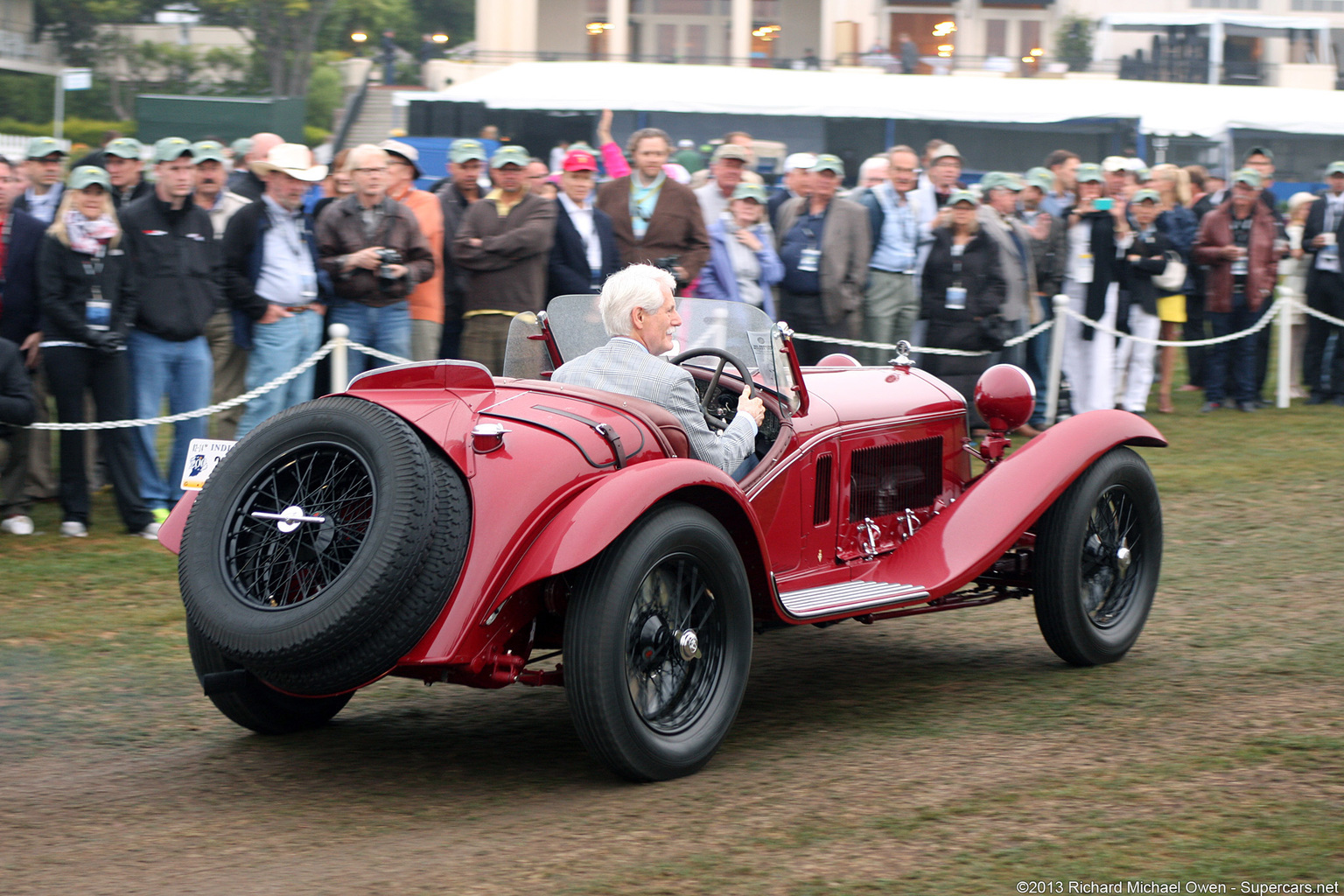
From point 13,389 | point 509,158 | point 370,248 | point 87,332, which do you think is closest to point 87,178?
point 87,332

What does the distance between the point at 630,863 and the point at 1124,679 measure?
2.63 metres

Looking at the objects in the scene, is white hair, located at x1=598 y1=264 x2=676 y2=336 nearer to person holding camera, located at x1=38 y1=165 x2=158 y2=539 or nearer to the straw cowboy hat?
person holding camera, located at x1=38 y1=165 x2=158 y2=539

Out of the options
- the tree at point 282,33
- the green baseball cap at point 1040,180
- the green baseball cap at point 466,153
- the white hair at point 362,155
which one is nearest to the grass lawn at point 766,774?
the white hair at point 362,155

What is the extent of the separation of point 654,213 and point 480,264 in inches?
49.1

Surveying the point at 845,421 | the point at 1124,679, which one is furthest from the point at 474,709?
the point at 1124,679

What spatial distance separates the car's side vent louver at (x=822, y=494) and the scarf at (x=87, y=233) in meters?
4.42

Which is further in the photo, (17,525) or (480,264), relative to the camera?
(480,264)

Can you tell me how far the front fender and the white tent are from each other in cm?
2325

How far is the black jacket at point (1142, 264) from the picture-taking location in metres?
11.9

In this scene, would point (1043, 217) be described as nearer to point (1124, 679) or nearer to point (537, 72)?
point (1124, 679)

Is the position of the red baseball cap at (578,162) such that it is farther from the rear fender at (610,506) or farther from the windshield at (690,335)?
the rear fender at (610,506)

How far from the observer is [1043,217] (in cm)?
1179

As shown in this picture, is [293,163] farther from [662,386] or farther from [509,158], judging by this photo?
[662,386]

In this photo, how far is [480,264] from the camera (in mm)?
9008
